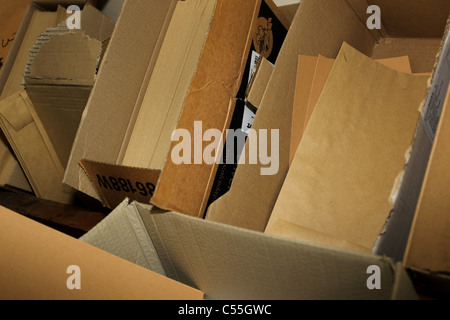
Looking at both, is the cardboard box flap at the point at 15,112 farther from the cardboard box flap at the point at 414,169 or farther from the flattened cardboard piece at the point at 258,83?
the cardboard box flap at the point at 414,169

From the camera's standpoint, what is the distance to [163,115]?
853 mm

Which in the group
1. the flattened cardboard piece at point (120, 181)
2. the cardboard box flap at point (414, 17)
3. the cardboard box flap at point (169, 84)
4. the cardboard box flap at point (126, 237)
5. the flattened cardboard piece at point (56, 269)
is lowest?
the flattened cardboard piece at point (56, 269)

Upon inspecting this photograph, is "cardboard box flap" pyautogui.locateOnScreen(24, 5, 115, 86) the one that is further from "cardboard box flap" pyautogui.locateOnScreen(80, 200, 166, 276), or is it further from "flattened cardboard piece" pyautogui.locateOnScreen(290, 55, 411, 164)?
"flattened cardboard piece" pyautogui.locateOnScreen(290, 55, 411, 164)

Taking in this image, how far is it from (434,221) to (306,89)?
495 millimetres

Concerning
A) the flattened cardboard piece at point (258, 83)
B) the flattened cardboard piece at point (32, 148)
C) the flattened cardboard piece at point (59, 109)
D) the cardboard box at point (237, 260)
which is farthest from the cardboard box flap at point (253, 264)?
the flattened cardboard piece at point (32, 148)

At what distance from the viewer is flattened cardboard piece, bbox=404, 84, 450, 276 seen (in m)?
0.42

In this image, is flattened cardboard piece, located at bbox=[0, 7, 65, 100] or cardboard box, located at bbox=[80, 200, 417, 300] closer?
cardboard box, located at bbox=[80, 200, 417, 300]

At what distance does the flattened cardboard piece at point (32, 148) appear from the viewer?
1036 mm

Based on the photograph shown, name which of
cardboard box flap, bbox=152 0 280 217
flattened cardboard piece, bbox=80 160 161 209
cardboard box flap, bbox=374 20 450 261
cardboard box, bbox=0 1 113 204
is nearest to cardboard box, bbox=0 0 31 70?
cardboard box, bbox=0 1 113 204

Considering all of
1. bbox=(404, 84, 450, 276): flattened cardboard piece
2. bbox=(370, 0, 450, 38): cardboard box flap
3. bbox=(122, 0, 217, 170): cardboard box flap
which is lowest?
bbox=(404, 84, 450, 276): flattened cardboard piece

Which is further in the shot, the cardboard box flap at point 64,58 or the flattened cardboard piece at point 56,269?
the cardboard box flap at point 64,58

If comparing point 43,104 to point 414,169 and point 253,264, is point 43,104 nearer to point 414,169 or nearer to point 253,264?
point 253,264

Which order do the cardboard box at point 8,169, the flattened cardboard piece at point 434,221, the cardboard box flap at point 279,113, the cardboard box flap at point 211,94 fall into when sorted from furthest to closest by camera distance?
the cardboard box at point 8,169 < the cardboard box flap at point 279,113 < the cardboard box flap at point 211,94 < the flattened cardboard piece at point 434,221

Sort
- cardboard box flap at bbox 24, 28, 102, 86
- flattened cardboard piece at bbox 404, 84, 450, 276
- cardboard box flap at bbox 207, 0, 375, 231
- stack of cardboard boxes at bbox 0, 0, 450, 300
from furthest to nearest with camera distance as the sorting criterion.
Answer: cardboard box flap at bbox 24, 28, 102, 86 < cardboard box flap at bbox 207, 0, 375, 231 < stack of cardboard boxes at bbox 0, 0, 450, 300 < flattened cardboard piece at bbox 404, 84, 450, 276
